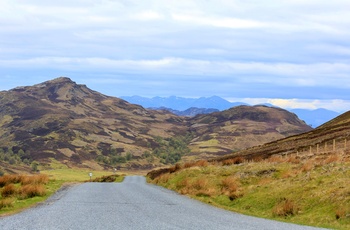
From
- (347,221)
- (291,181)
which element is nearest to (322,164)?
(291,181)

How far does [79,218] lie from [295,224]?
31.9 feet

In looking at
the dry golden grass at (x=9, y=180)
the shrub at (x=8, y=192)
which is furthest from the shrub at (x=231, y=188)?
the dry golden grass at (x=9, y=180)

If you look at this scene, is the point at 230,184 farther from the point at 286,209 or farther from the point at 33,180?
the point at 33,180

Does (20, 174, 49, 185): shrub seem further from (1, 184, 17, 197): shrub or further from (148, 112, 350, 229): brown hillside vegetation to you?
(148, 112, 350, 229): brown hillside vegetation

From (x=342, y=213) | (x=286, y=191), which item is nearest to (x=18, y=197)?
(x=286, y=191)

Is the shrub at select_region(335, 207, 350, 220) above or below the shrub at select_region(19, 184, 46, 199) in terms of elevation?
above

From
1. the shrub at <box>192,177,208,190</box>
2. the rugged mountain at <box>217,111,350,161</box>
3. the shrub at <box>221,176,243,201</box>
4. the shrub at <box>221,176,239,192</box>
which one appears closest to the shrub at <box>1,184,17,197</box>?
the shrub at <box>192,177,208,190</box>

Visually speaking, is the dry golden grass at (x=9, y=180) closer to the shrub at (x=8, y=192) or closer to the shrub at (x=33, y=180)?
the shrub at (x=33, y=180)

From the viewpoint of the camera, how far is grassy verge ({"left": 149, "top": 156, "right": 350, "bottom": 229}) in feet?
68.7

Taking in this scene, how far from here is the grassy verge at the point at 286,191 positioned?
68.7 ft

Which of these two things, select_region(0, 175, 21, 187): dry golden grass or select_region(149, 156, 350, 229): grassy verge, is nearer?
select_region(149, 156, 350, 229): grassy verge

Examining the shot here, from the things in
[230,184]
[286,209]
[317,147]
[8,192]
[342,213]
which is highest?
[317,147]

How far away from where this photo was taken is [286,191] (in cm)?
2572

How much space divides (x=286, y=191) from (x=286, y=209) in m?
3.43
